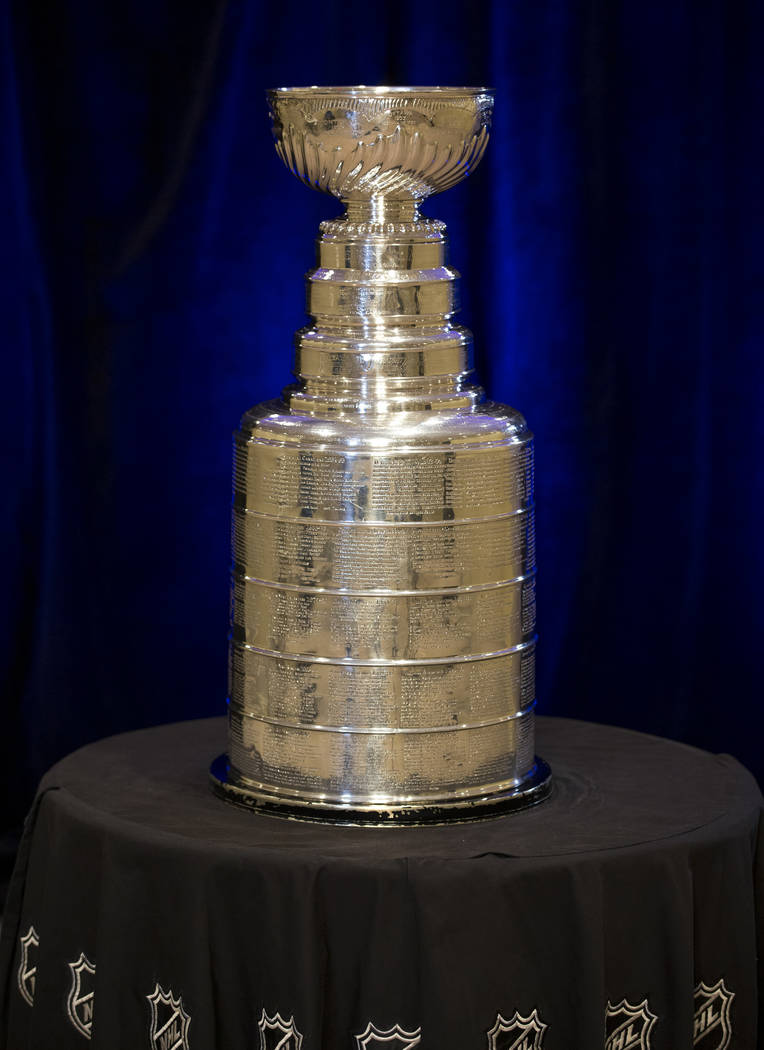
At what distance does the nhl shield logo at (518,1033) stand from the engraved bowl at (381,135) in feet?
3.52

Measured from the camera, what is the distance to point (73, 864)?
7.60 feet

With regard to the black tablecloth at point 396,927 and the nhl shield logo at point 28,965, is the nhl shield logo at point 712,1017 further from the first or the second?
the nhl shield logo at point 28,965

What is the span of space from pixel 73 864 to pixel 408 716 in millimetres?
479

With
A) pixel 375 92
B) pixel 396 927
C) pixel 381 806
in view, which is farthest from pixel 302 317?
pixel 396 927

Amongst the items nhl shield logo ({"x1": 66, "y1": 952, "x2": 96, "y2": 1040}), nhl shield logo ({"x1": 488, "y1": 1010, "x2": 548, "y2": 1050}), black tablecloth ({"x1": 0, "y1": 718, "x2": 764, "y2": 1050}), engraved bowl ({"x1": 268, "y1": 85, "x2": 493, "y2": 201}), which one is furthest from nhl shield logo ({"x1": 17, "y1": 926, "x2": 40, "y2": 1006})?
engraved bowl ({"x1": 268, "y1": 85, "x2": 493, "y2": 201})

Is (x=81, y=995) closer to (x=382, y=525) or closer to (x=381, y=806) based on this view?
(x=381, y=806)

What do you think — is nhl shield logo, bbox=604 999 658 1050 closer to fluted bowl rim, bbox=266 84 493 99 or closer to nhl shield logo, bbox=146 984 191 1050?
nhl shield logo, bbox=146 984 191 1050

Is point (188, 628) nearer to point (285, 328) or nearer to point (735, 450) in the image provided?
point (285, 328)

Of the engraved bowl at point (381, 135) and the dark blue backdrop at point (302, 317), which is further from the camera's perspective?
the dark blue backdrop at point (302, 317)

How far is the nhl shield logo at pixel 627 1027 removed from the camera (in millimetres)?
2193

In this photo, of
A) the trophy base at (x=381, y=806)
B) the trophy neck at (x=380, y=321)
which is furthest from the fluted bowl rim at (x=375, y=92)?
the trophy base at (x=381, y=806)

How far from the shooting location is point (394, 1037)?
2115mm

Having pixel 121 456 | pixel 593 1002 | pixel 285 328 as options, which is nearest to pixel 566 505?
pixel 285 328

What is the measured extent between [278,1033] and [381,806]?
0.33 meters
